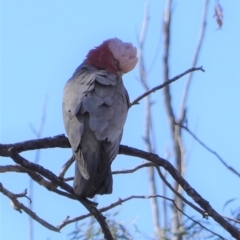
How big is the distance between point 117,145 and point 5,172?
420 mm

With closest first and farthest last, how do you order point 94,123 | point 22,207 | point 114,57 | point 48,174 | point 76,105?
1. point 48,174
2. point 22,207
3. point 94,123
4. point 76,105
5. point 114,57

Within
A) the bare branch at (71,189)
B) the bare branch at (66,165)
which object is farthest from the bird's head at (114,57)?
the bare branch at (71,189)

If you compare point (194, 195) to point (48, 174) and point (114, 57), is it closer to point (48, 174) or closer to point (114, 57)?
point (48, 174)

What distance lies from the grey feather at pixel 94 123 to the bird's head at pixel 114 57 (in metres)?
0.12

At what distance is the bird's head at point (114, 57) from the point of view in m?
3.43

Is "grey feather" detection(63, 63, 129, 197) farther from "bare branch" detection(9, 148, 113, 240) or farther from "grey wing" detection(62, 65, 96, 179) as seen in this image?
"bare branch" detection(9, 148, 113, 240)

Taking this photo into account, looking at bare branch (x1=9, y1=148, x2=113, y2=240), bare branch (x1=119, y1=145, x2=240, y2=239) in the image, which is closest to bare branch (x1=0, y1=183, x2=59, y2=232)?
bare branch (x1=9, y1=148, x2=113, y2=240)

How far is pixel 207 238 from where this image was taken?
362 cm

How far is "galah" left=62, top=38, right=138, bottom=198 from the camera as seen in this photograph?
2.68 m

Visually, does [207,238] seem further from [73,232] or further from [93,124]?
[93,124]

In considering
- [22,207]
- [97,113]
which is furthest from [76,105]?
[22,207]

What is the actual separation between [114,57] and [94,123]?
67 cm

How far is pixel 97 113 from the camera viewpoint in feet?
9.61

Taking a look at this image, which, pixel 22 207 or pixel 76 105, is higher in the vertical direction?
pixel 76 105
